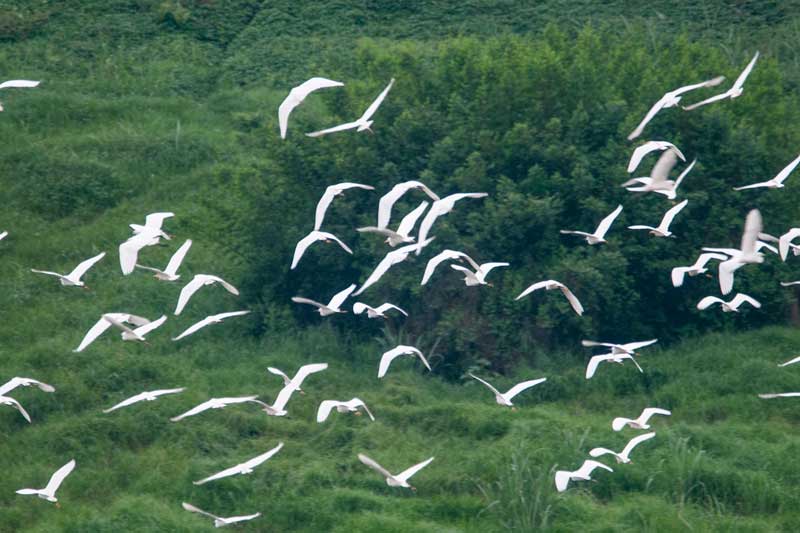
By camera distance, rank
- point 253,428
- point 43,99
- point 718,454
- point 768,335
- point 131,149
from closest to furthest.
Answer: point 718,454, point 253,428, point 768,335, point 131,149, point 43,99

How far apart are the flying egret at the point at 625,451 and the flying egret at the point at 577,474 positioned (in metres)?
0.08

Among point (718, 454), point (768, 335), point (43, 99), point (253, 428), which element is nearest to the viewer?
point (718, 454)

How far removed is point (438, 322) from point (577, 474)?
3.06 m

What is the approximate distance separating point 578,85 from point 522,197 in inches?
57.1

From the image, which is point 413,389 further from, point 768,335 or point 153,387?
point 768,335

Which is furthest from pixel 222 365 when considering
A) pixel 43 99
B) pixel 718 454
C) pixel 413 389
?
pixel 43 99

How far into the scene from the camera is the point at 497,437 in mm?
10984

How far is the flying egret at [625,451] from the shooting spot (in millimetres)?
9930

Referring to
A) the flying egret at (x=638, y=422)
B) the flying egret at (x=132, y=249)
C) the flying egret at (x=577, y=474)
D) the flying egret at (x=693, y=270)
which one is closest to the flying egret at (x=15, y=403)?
the flying egret at (x=132, y=249)

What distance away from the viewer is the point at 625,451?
32.9 feet

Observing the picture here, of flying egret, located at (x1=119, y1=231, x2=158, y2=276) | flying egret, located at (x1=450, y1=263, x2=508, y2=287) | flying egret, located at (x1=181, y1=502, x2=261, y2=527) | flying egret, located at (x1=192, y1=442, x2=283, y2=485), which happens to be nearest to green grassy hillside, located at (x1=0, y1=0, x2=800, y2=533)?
flying egret, located at (x1=181, y1=502, x2=261, y2=527)

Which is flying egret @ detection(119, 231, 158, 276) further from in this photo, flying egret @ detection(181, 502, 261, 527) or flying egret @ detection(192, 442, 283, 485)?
flying egret @ detection(181, 502, 261, 527)

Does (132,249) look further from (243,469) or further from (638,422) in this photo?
(638,422)

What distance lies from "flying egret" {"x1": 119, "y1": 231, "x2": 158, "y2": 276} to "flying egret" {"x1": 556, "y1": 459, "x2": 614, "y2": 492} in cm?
352
